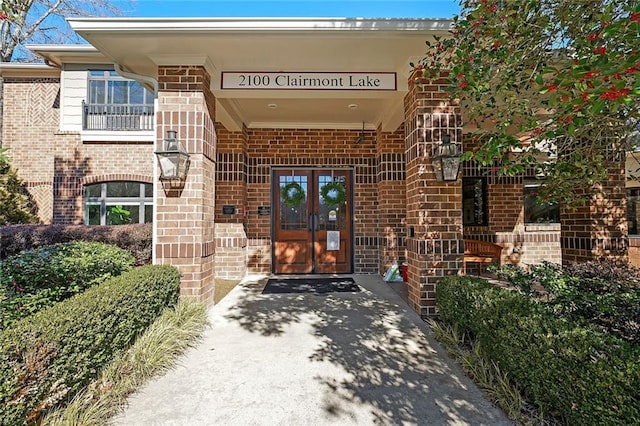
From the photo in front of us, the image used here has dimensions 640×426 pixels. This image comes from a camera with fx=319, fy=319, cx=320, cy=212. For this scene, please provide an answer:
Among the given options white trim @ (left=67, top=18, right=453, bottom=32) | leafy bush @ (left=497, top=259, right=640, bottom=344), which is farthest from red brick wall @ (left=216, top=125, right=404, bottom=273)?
leafy bush @ (left=497, top=259, right=640, bottom=344)

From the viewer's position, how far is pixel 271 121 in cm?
653

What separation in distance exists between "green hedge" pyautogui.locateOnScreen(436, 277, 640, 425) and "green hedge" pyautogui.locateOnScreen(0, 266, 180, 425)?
9.26 feet

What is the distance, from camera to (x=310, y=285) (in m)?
5.64

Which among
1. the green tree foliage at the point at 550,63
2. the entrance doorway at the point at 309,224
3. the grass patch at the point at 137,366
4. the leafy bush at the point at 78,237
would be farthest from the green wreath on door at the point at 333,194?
the green tree foliage at the point at 550,63

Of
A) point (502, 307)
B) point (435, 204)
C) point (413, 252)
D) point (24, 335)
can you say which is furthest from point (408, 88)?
point (24, 335)

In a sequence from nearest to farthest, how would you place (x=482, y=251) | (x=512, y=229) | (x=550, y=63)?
(x=550, y=63), (x=482, y=251), (x=512, y=229)

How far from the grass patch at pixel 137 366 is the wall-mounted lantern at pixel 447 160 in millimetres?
3294

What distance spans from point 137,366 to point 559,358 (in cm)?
290

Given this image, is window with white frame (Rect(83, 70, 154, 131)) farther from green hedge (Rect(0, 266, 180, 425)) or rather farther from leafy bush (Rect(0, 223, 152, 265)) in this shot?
green hedge (Rect(0, 266, 180, 425))

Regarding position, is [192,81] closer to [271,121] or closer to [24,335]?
[271,121]

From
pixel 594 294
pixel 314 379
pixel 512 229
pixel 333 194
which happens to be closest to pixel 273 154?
pixel 333 194

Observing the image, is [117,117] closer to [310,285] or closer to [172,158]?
[172,158]

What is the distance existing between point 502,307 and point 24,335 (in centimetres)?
311

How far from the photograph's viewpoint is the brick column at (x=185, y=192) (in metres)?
4.00
